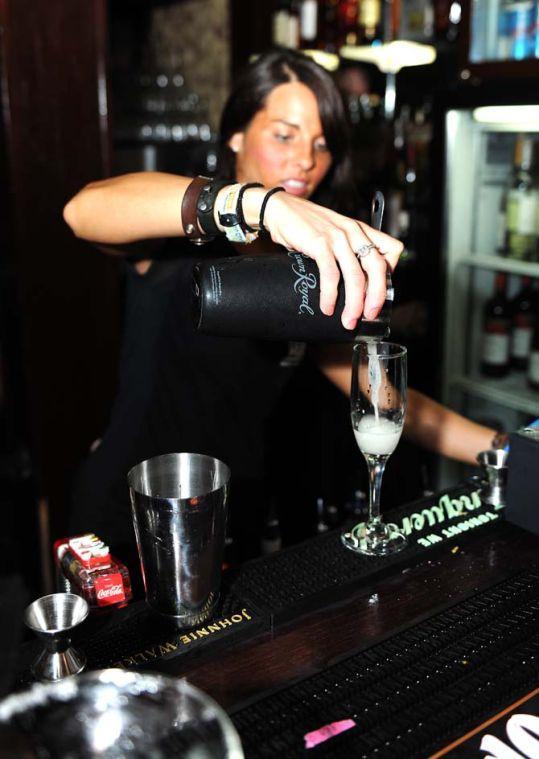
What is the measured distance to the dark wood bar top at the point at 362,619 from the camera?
0.87 metres

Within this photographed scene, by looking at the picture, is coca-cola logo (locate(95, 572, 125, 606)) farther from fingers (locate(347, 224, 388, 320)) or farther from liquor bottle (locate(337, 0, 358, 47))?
liquor bottle (locate(337, 0, 358, 47))

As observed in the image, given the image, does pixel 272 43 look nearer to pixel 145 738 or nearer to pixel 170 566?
pixel 170 566

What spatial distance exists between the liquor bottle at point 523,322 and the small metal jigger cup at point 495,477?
1737mm

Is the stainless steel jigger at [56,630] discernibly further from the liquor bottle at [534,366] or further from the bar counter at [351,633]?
the liquor bottle at [534,366]

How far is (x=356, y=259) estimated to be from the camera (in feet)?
3.38

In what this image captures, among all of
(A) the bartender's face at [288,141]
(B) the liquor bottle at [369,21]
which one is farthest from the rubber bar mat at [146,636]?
(B) the liquor bottle at [369,21]

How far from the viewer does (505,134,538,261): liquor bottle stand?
2.78m

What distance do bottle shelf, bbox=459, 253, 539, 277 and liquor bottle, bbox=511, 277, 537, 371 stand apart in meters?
0.12

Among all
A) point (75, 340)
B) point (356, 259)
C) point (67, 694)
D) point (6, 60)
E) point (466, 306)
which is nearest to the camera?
point (67, 694)

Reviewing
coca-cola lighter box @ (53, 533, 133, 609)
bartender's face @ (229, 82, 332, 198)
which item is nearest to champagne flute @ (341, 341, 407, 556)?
coca-cola lighter box @ (53, 533, 133, 609)

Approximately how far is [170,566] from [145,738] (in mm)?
417

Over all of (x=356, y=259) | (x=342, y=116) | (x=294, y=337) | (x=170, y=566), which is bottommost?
(x=170, y=566)

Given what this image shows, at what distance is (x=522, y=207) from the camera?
2.79m

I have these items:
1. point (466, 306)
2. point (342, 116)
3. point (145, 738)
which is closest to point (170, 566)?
point (145, 738)
